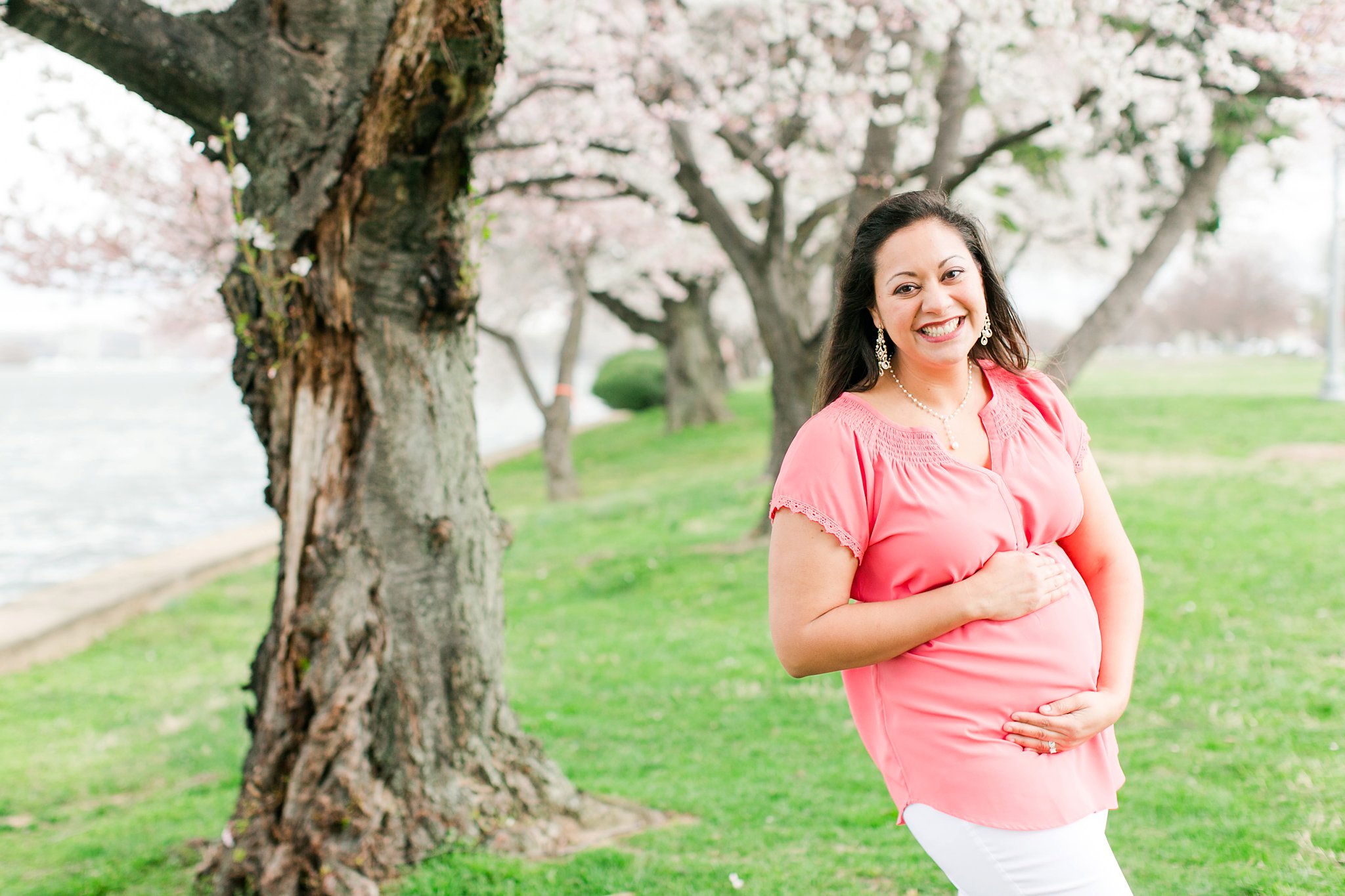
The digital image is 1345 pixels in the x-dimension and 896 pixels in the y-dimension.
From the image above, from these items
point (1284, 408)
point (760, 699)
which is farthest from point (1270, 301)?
point (760, 699)

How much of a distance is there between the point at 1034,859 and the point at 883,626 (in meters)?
0.51

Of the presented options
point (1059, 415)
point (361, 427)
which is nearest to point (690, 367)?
point (361, 427)

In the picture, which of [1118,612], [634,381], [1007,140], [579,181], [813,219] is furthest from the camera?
[634,381]

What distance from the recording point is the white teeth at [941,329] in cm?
213

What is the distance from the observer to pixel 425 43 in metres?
3.27

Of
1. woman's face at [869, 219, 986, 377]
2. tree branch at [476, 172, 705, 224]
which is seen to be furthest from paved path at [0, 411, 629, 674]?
woman's face at [869, 219, 986, 377]

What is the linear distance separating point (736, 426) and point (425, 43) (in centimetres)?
1933

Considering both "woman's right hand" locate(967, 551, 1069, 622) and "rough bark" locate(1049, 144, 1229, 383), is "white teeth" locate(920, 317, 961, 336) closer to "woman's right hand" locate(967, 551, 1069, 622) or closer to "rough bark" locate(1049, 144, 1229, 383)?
"woman's right hand" locate(967, 551, 1069, 622)

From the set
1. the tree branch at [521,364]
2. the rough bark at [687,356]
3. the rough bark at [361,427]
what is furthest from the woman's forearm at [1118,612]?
the rough bark at [687,356]

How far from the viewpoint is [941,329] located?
2137 mm

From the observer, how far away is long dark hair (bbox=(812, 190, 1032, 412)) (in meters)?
2.19

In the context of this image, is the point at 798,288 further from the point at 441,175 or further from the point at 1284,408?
the point at 441,175

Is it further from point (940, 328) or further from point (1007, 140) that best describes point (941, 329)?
point (1007, 140)

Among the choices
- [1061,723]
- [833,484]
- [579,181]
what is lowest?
[1061,723]
